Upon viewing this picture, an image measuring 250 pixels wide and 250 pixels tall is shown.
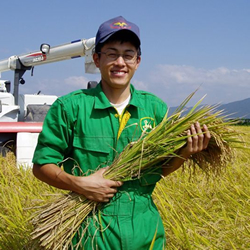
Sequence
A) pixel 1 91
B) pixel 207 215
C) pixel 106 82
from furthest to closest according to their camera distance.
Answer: pixel 1 91 → pixel 207 215 → pixel 106 82

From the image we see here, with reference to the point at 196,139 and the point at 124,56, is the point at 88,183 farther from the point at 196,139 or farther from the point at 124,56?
the point at 124,56

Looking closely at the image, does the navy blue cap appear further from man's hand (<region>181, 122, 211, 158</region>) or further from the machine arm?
the machine arm

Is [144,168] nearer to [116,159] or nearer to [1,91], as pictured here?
[116,159]

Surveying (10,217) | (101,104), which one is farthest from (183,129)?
(10,217)

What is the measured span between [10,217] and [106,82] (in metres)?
1.69

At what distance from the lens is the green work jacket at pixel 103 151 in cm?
177

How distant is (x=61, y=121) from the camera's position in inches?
71.2

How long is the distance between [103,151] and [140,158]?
0.58 ft

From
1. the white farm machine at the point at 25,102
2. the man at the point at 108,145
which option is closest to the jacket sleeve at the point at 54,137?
the man at the point at 108,145

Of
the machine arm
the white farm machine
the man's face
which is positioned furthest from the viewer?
the machine arm

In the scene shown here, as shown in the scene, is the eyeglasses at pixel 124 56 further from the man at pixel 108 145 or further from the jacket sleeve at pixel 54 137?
the jacket sleeve at pixel 54 137

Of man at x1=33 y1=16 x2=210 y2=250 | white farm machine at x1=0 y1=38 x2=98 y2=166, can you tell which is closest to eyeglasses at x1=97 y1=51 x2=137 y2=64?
man at x1=33 y1=16 x2=210 y2=250

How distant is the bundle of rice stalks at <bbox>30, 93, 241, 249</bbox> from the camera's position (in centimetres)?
179

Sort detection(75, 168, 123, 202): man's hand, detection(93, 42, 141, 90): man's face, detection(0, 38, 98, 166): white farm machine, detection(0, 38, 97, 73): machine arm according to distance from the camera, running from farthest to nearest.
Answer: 1. detection(0, 38, 97, 73): machine arm
2. detection(0, 38, 98, 166): white farm machine
3. detection(93, 42, 141, 90): man's face
4. detection(75, 168, 123, 202): man's hand
